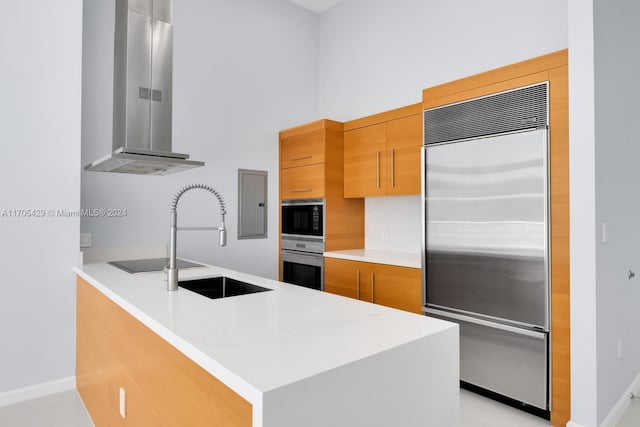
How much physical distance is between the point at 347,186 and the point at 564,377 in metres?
2.29

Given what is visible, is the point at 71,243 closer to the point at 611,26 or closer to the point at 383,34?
the point at 383,34

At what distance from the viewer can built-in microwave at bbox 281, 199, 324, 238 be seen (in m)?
3.70

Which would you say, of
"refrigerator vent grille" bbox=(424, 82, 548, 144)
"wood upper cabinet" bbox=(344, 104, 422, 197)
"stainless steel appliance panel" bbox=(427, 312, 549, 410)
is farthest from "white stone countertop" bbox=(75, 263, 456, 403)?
"wood upper cabinet" bbox=(344, 104, 422, 197)

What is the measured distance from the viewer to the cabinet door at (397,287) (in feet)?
9.32

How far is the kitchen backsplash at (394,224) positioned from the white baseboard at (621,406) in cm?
164

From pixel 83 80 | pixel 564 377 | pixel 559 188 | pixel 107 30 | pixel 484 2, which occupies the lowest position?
pixel 564 377

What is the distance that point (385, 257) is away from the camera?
323cm

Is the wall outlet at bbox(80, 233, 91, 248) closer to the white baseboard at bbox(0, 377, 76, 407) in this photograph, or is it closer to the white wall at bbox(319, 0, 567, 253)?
the white baseboard at bbox(0, 377, 76, 407)

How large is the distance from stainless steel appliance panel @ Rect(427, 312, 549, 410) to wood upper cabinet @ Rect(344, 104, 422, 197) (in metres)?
1.19

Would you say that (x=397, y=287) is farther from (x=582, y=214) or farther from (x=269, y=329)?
(x=269, y=329)

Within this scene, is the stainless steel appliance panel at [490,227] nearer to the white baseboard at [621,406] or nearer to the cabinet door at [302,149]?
the white baseboard at [621,406]

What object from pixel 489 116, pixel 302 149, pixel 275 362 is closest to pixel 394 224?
pixel 302 149

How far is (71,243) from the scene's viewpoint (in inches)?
104

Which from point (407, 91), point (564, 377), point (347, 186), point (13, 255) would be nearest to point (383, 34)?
point (407, 91)
